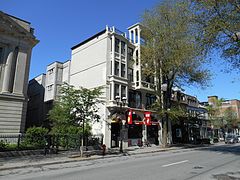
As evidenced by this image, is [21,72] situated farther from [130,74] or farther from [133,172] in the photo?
[133,172]

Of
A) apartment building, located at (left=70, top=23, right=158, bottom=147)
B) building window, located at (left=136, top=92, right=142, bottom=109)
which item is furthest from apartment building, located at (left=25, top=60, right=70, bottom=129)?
building window, located at (left=136, top=92, right=142, bottom=109)

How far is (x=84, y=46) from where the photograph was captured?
34344 millimetres

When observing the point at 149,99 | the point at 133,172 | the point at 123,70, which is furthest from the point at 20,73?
the point at 133,172

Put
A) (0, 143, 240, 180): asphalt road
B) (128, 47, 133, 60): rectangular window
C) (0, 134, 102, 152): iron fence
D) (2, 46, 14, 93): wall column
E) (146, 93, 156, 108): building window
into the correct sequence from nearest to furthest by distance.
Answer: (0, 143, 240, 180): asphalt road, (0, 134, 102, 152): iron fence, (2, 46, 14, 93): wall column, (128, 47, 133, 60): rectangular window, (146, 93, 156, 108): building window

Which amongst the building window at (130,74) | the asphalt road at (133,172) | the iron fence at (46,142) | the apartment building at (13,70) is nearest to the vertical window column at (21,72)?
the apartment building at (13,70)

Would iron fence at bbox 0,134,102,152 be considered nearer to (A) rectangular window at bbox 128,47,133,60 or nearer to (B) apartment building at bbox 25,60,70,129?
(A) rectangular window at bbox 128,47,133,60

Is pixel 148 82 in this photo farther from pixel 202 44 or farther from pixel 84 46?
pixel 202 44

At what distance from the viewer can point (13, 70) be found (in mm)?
25469

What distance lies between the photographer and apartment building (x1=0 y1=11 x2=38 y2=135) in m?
23.5

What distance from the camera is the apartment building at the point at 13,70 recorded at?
23.5 metres

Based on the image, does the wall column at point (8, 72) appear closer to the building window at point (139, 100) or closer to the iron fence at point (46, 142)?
the iron fence at point (46, 142)

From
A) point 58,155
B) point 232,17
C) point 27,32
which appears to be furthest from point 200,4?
point 27,32

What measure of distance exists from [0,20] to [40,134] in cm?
1449

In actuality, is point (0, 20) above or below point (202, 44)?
above
